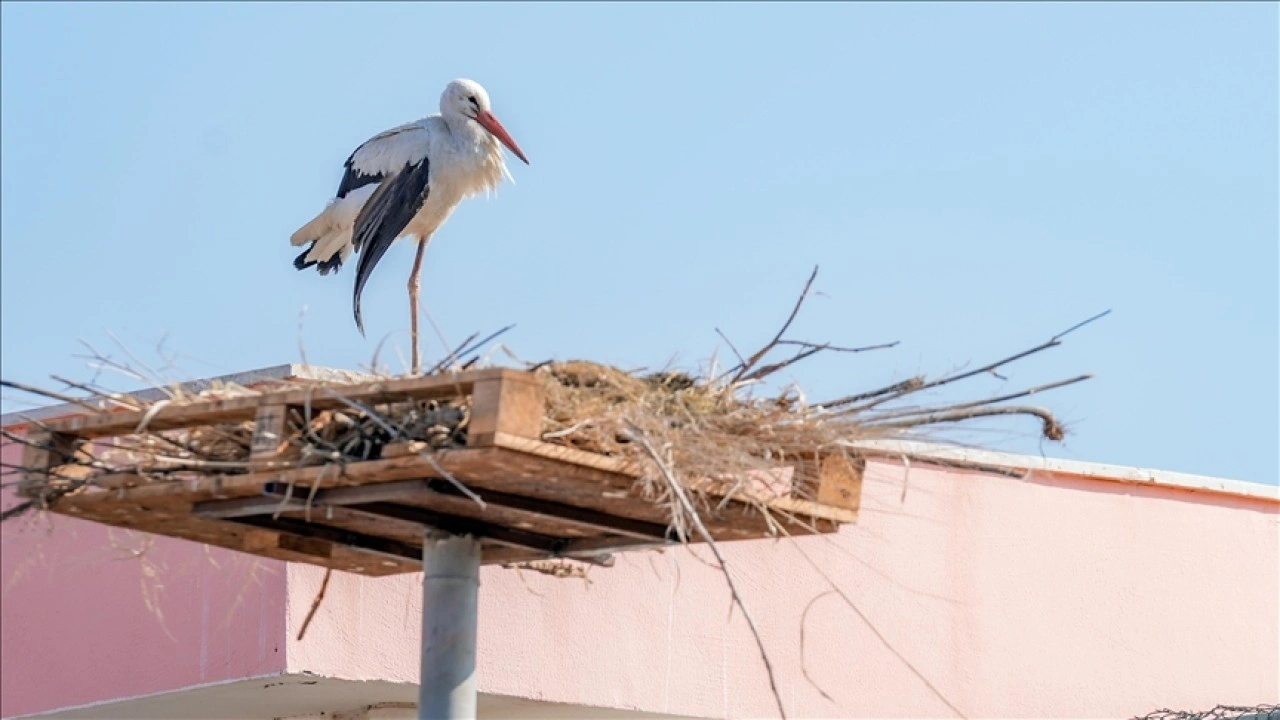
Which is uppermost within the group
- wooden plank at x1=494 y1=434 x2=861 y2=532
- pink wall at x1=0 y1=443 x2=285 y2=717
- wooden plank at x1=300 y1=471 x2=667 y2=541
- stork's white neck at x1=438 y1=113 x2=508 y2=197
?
stork's white neck at x1=438 y1=113 x2=508 y2=197

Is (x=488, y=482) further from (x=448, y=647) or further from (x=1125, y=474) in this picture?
(x=1125, y=474)

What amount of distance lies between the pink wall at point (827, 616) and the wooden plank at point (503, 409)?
3.65 meters

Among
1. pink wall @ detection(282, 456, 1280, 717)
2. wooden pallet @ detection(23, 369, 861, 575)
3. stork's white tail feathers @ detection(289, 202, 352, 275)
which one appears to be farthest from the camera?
stork's white tail feathers @ detection(289, 202, 352, 275)

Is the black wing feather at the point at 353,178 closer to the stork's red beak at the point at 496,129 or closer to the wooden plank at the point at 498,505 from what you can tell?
the stork's red beak at the point at 496,129

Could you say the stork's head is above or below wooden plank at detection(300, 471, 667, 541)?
above

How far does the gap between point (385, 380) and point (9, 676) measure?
5.30m

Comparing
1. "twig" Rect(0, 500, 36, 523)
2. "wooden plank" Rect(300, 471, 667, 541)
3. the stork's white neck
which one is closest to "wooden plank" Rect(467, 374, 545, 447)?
"wooden plank" Rect(300, 471, 667, 541)

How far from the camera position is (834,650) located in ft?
30.2

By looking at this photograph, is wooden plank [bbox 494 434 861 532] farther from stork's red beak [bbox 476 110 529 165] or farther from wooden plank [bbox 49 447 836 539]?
stork's red beak [bbox 476 110 529 165]

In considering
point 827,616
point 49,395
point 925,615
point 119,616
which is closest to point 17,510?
point 49,395

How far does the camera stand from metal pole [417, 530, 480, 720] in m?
5.17

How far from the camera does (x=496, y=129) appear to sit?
9188 millimetres

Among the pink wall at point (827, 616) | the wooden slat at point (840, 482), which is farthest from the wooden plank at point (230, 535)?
the pink wall at point (827, 616)

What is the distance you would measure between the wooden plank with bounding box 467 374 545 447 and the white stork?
4.17m
